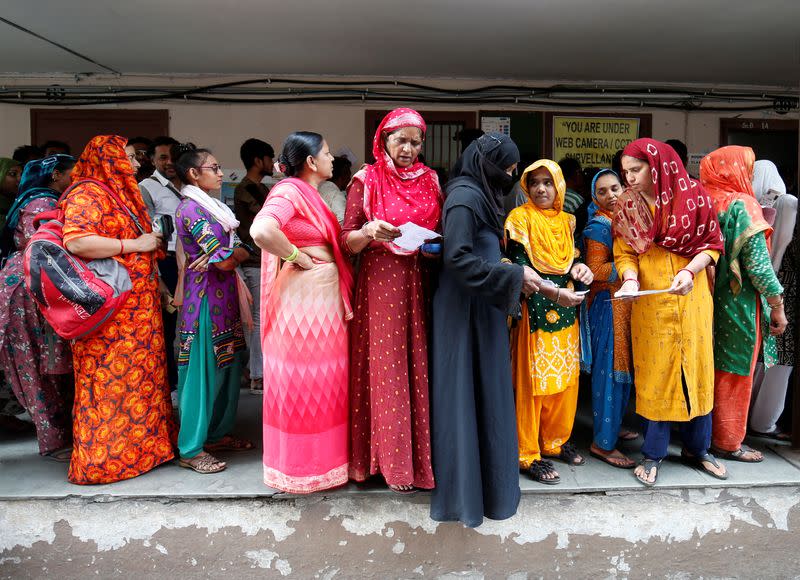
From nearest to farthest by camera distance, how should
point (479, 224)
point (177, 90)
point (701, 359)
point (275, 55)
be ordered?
point (479, 224) < point (701, 359) < point (275, 55) < point (177, 90)

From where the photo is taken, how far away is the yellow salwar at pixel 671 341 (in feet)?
9.16

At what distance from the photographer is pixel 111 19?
4.26m

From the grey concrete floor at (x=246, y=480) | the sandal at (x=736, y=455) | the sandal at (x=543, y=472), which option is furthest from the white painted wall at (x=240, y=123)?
the sandal at (x=736, y=455)

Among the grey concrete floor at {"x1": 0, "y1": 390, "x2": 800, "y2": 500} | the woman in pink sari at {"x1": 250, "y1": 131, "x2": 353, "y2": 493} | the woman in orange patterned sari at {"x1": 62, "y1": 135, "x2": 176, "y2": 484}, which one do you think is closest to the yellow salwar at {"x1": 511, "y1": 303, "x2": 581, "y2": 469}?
the grey concrete floor at {"x1": 0, "y1": 390, "x2": 800, "y2": 500}

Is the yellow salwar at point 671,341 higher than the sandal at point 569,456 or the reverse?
higher

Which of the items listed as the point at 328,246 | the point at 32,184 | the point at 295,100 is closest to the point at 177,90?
the point at 295,100

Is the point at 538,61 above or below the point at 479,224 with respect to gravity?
above

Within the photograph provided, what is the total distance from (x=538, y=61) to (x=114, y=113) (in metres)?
4.11

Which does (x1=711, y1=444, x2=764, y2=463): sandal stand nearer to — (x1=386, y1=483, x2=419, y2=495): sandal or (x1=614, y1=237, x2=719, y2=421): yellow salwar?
(x1=614, y1=237, x2=719, y2=421): yellow salwar

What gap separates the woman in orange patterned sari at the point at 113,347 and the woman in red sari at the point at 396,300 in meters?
1.09

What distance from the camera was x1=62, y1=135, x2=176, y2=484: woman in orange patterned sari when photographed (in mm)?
2746

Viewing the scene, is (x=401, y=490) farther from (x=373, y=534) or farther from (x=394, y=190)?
(x=394, y=190)

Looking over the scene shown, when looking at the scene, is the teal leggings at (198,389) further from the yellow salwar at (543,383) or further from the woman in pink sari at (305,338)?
the yellow salwar at (543,383)

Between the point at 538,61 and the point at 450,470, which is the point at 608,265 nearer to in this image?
the point at 450,470
